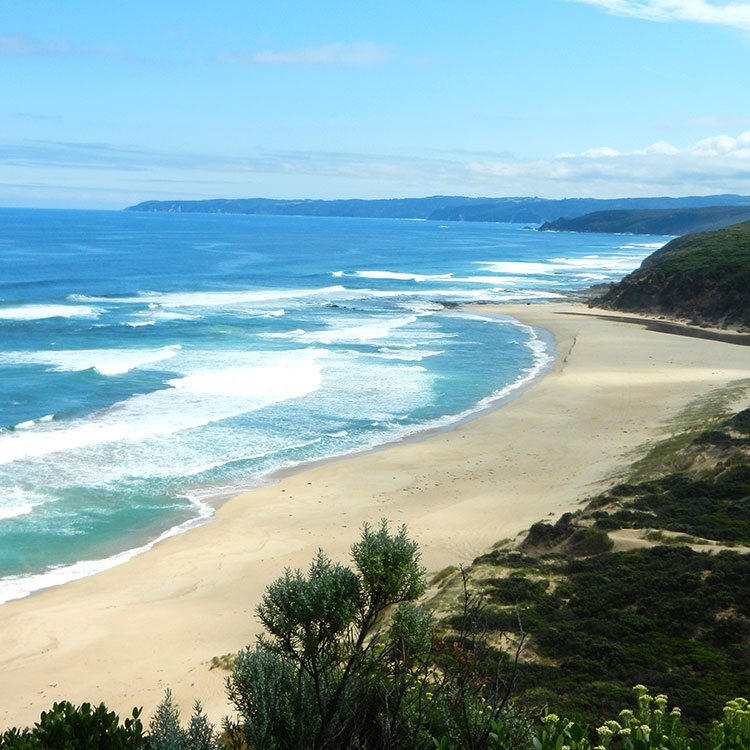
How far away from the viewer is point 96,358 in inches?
1693

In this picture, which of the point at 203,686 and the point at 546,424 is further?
the point at 546,424

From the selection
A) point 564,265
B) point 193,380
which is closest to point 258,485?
point 193,380

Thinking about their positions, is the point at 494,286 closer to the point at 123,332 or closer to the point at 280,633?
the point at 123,332

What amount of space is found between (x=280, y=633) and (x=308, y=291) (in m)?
70.2

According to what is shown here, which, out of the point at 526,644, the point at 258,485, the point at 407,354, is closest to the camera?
the point at 526,644

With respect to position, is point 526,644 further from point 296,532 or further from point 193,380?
point 193,380

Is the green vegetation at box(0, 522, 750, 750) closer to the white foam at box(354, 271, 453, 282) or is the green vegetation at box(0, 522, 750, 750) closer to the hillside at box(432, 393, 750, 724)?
the hillside at box(432, 393, 750, 724)

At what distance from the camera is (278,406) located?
34.0 metres

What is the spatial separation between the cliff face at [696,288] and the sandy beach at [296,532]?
21972 millimetres

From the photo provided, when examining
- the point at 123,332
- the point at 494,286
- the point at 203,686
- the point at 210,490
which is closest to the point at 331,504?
the point at 210,490

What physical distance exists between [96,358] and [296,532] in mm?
25263

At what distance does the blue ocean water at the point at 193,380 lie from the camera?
889 inches

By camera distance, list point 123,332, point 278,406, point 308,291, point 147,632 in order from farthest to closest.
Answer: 1. point 308,291
2. point 123,332
3. point 278,406
4. point 147,632

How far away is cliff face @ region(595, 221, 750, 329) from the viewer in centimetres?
5825
